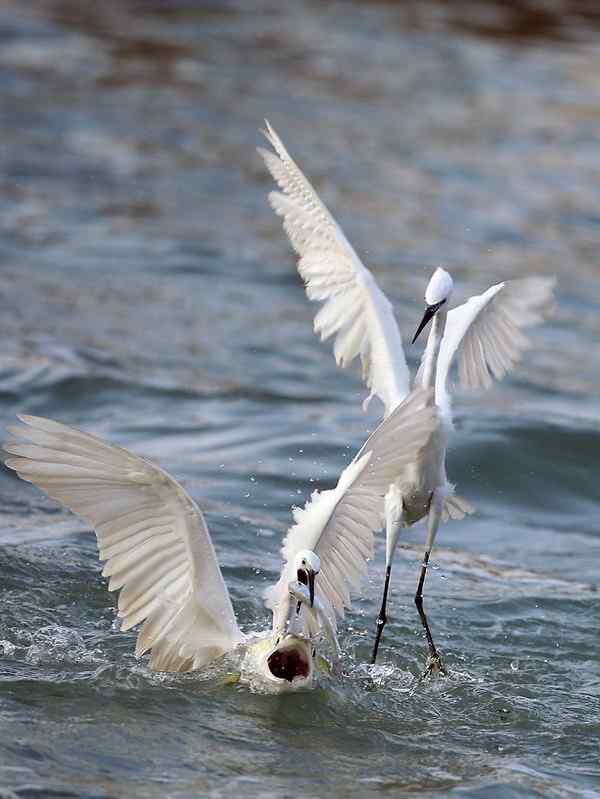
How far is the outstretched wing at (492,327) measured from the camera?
28.6ft

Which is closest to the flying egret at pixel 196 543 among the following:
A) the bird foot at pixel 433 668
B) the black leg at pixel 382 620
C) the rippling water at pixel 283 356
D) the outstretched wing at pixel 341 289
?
the rippling water at pixel 283 356

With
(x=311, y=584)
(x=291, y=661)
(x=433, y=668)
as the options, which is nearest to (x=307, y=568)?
Result: (x=311, y=584)

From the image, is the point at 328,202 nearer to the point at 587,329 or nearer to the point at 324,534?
the point at 587,329

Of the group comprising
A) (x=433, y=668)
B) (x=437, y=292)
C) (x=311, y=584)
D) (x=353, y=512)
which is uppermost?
(x=437, y=292)

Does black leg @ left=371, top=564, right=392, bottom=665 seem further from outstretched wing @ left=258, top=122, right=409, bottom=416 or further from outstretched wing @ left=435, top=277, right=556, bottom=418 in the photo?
outstretched wing @ left=435, top=277, right=556, bottom=418

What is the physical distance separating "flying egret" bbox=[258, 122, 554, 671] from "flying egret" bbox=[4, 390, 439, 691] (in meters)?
0.79

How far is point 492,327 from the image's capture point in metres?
8.95

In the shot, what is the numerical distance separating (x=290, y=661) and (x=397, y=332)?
1.94 metres

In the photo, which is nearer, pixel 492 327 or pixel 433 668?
pixel 433 668

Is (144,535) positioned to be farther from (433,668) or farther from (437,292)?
(433,668)

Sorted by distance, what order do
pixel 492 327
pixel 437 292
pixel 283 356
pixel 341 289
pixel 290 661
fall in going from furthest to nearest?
1. pixel 283 356
2. pixel 492 327
3. pixel 341 289
4. pixel 437 292
5. pixel 290 661

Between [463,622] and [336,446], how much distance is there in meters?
3.79

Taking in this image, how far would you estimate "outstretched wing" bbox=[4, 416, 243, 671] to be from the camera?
6875 millimetres

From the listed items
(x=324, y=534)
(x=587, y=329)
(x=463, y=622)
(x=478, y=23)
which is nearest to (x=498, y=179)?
(x=587, y=329)
